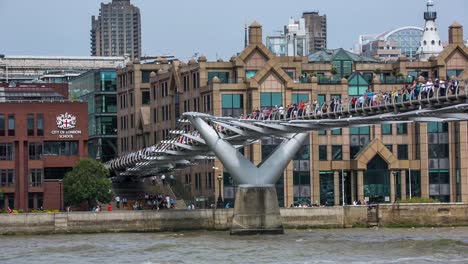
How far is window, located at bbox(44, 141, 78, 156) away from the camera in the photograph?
409 feet

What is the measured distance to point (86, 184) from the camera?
4761 inches

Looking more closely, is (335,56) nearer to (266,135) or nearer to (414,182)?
(414,182)

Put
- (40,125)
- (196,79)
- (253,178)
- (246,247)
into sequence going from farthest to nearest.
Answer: (196,79), (40,125), (253,178), (246,247)

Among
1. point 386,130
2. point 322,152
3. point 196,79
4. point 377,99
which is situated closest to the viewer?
point 377,99

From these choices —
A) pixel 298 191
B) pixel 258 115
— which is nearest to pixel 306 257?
pixel 258 115

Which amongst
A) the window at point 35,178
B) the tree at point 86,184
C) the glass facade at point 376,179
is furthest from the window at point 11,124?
the glass facade at point 376,179

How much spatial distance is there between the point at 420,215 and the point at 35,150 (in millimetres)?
30034

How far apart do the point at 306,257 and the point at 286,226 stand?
95.8 feet

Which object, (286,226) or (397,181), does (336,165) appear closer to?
(397,181)

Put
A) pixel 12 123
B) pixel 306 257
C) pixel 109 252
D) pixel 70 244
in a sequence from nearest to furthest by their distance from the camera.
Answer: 1. pixel 306 257
2. pixel 109 252
3. pixel 70 244
4. pixel 12 123

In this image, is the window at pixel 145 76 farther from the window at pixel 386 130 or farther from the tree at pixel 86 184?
the window at pixel 386 130

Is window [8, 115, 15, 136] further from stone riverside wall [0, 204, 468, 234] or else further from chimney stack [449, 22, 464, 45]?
chimney stack [449, 22, 464, 45]

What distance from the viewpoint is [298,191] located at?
128 m

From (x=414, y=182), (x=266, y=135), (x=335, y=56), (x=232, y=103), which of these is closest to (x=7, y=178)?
(x=232, y=103)
